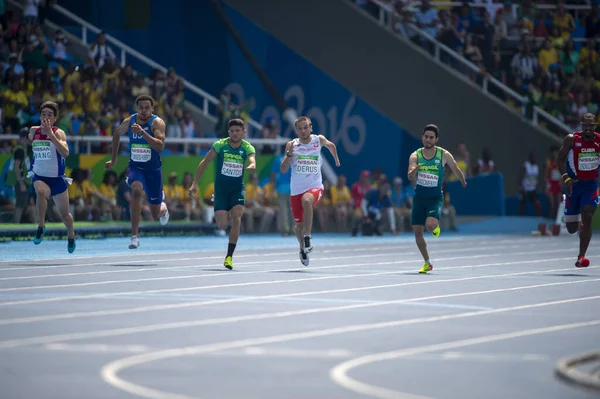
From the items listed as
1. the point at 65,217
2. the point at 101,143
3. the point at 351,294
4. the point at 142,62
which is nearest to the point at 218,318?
the point at 351,294

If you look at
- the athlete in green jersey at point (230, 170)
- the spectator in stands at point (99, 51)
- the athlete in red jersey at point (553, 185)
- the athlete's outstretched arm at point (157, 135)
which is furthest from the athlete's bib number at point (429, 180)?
the athlete in red jersey at point (553, 185)

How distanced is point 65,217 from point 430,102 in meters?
16.6

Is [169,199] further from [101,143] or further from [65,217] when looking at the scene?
[65,217]

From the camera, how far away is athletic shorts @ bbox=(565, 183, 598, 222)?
57.5ft

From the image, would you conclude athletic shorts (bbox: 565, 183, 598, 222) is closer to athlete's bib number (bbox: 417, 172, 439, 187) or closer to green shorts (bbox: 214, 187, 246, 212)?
athlete's bib number (bbox: 417, 172, 439, 187)

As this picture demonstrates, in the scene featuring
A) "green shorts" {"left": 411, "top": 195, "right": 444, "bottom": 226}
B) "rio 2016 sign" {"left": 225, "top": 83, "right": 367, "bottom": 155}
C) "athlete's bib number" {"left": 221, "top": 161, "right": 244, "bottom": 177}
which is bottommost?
"green shorts" {"left": 411, "top": 195, "right": 444, "bottom": 226}

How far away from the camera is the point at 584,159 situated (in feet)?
57.6

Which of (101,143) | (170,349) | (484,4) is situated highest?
(484,4)

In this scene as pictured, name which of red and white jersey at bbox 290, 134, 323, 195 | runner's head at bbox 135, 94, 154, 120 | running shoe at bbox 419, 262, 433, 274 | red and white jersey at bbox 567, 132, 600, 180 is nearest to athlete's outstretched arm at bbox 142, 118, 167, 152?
runner's head at bbox 135, 94, 154, 120

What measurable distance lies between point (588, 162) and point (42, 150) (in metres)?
7.77

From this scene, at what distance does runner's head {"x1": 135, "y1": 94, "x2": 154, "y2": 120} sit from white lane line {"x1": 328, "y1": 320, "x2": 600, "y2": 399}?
30.1 feet

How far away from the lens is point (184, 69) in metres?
34.4

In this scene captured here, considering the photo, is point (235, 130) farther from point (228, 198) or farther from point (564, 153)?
point (564, 153)

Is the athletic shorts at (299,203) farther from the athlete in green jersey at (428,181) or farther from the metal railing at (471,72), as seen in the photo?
the metal railing at (471,72)
